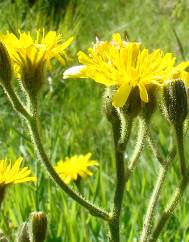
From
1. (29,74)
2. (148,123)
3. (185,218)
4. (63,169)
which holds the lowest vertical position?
(185,218)

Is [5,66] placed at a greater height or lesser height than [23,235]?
greater

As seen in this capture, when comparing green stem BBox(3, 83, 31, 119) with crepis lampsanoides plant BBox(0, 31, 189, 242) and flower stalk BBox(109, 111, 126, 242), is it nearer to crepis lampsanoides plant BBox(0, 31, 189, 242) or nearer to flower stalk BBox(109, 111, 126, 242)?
crepis lampsanoides plant BBox(0, 31, 189, 242)

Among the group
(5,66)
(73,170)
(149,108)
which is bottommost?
(73,170)

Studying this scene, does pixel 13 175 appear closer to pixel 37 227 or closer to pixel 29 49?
pixel 37 227

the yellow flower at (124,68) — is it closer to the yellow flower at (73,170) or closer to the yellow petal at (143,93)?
the yellow petal at (143,93)

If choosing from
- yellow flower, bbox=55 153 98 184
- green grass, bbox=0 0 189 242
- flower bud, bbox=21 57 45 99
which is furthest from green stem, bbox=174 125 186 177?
yellow flower, bbox=55 153 98 184

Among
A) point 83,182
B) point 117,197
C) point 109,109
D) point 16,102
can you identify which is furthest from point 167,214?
point 83,182

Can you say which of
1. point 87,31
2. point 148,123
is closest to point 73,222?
point 148,123

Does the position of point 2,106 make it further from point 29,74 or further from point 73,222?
point 29,74
